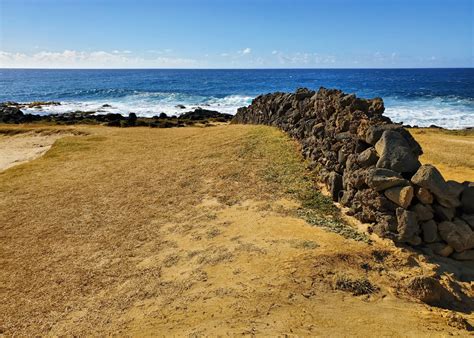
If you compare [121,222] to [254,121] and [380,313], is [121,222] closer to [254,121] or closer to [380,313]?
[380,313]

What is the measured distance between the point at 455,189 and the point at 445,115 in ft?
119

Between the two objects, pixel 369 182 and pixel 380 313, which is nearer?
pixel 380 313

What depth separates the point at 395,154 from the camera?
9.82 m

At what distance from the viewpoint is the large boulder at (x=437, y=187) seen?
892cm

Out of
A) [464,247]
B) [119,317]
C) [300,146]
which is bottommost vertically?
[119,317]

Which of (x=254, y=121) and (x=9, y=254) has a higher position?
(x=254, y=121)

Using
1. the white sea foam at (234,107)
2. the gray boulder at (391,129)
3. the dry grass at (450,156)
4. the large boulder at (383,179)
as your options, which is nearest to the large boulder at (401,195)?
the large boulder at (383,179)

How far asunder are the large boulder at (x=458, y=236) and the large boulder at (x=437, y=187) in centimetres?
47

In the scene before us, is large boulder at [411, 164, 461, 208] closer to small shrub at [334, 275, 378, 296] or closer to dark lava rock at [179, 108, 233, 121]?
small shrub at [334, 275, 378, 296]

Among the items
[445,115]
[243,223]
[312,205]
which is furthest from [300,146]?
[445,115]

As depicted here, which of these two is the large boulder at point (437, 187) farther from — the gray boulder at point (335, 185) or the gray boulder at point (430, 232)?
the gray boulder at point (335, 185)

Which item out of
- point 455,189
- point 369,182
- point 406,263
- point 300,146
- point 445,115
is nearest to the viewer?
point 406,263

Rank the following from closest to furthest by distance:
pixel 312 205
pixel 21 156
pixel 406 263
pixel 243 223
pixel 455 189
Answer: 1. pixel 406 263
2. pixel 455 189
3. pixel 243 223
4. pixel 312 205
5. pixel 21 156

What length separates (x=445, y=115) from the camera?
1615 inches
